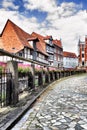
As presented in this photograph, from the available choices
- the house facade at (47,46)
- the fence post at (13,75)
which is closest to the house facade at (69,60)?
the house facade at (47,46)

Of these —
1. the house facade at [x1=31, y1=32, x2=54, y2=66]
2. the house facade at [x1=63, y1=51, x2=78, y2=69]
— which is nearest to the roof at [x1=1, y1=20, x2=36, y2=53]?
the house facade at [x1=31, y1=32, x2=54, y2=66]

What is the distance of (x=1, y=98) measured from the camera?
7.93 meters

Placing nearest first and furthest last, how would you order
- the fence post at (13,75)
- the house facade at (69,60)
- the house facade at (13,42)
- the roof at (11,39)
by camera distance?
the fence post at (13,75), the house facade at (13,42), the roof at (11,39), the house facade at (69,60)

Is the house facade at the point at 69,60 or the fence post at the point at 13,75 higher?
the house facade at the point at 69,60

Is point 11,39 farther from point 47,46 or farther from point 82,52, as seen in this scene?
point 82,52

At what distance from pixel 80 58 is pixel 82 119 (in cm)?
7662

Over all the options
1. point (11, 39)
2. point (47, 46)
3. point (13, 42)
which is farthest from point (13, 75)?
point (47, 46)

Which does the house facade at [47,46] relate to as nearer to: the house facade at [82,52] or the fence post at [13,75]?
the house facade at [82,52]

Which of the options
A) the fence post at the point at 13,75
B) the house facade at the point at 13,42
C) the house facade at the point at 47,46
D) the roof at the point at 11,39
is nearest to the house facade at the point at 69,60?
the house facade at the point at 47,46

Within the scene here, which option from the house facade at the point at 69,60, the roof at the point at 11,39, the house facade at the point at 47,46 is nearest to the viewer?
the roof at the point at 11,39

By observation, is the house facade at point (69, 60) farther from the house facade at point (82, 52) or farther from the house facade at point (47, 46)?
the house facade at point (47, 46)

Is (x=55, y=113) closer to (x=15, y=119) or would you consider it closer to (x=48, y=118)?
(x=48, y=118)

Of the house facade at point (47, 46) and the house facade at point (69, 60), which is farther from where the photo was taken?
the house facade at point (69, 60)

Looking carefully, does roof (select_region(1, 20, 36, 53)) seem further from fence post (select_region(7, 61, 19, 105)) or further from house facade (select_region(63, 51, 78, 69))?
house facade (select_region(63, 51, 78, 69))
